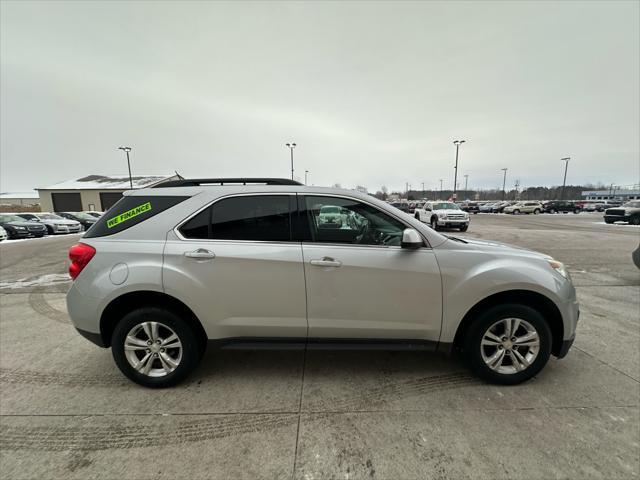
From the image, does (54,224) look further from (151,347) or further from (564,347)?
(564,347)

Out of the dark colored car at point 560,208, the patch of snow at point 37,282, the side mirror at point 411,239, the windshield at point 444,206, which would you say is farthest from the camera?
the dark colored car at point 560,208

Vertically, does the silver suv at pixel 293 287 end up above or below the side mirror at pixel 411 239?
below

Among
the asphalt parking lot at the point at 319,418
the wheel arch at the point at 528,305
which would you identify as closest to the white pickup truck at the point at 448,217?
the wheel arch at the point at 528,305

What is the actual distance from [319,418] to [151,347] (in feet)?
5.27

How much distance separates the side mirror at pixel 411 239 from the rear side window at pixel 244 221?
101 centimetres

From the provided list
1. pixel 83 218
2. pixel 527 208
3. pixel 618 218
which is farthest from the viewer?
pixel 527 208

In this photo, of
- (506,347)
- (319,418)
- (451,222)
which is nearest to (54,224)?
(319,418)

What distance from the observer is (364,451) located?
199 cm

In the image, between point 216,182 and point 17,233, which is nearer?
point 216,182

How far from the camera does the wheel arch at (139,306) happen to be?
2567mm

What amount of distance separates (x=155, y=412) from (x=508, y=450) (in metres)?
2.65

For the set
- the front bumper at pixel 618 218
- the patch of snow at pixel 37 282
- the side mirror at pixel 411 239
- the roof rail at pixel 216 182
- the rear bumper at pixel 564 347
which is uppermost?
the roof rail at pixel 216 182

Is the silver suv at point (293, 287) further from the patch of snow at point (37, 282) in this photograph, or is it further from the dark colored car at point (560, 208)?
the dark colored car at point (560, 208)

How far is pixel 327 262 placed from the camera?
2490mm
